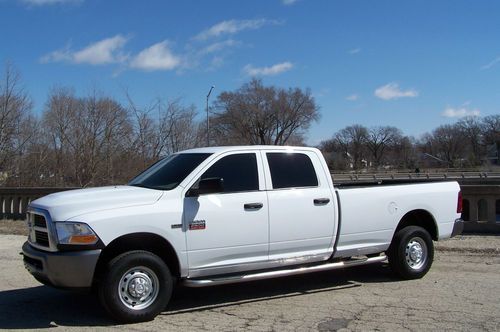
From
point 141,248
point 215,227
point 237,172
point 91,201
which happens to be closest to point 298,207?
point 237,172

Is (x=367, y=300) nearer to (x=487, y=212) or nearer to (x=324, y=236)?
(x=324, y=236)

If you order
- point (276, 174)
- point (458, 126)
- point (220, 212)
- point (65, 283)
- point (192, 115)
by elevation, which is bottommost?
point (65, 283)

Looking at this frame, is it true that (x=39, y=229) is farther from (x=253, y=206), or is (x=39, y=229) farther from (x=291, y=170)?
(x=291, y=170)

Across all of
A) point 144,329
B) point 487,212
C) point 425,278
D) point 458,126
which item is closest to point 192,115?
point 487,212

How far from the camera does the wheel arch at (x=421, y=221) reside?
7.90 metres

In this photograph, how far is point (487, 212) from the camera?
11852mm

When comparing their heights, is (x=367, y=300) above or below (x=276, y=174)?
below

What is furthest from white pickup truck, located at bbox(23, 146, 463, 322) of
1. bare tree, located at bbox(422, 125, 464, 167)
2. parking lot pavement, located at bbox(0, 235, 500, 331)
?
bare tree, located at bbox(422, 125, 464, 167)

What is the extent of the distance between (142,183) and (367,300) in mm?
3181

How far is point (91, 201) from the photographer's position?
18.8 feet

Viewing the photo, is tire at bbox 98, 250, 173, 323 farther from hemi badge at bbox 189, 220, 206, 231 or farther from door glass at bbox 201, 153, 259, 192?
door glass at bbox 201, 153, 259, 192

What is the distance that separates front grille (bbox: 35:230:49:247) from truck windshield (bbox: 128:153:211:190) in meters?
1.33

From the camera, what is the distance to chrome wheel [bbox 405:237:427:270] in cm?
768

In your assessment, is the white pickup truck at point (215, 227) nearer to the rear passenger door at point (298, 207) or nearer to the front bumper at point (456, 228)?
the rear passenger door at point (298, 207)
